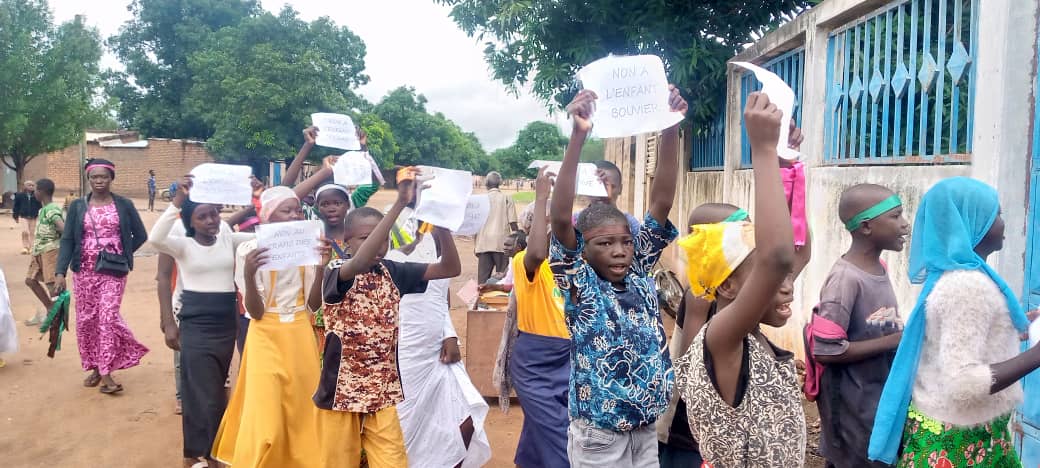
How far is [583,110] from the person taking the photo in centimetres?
272

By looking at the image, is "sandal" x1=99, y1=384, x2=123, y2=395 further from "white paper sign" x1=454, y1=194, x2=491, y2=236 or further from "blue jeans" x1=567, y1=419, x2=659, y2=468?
"blue jeans" x1=567, y1=419, x2=659, y2=468

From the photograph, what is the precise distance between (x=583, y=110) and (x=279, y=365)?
2306 millimetres

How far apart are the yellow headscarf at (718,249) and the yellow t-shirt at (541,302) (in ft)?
5.47

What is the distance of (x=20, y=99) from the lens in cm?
2572

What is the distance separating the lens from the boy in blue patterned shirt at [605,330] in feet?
8.95

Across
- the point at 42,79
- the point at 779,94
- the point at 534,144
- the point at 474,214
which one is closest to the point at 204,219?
the point at 474,214

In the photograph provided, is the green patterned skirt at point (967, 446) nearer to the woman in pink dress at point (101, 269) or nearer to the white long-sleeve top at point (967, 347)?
the white long-sleeve top at point (967, 347)

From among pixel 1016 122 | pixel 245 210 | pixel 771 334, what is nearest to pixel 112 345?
pixel 245 210

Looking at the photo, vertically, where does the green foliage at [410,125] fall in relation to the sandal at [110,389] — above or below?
above

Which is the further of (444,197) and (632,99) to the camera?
(444,197)

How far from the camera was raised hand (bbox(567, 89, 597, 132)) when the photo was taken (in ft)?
8.86

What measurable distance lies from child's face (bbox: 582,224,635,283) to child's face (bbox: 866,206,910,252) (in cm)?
96

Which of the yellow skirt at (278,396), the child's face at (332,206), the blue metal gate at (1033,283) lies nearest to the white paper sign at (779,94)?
the blue metal gate at (1033,283)

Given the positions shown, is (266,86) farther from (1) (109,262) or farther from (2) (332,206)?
(2) (332,206)
